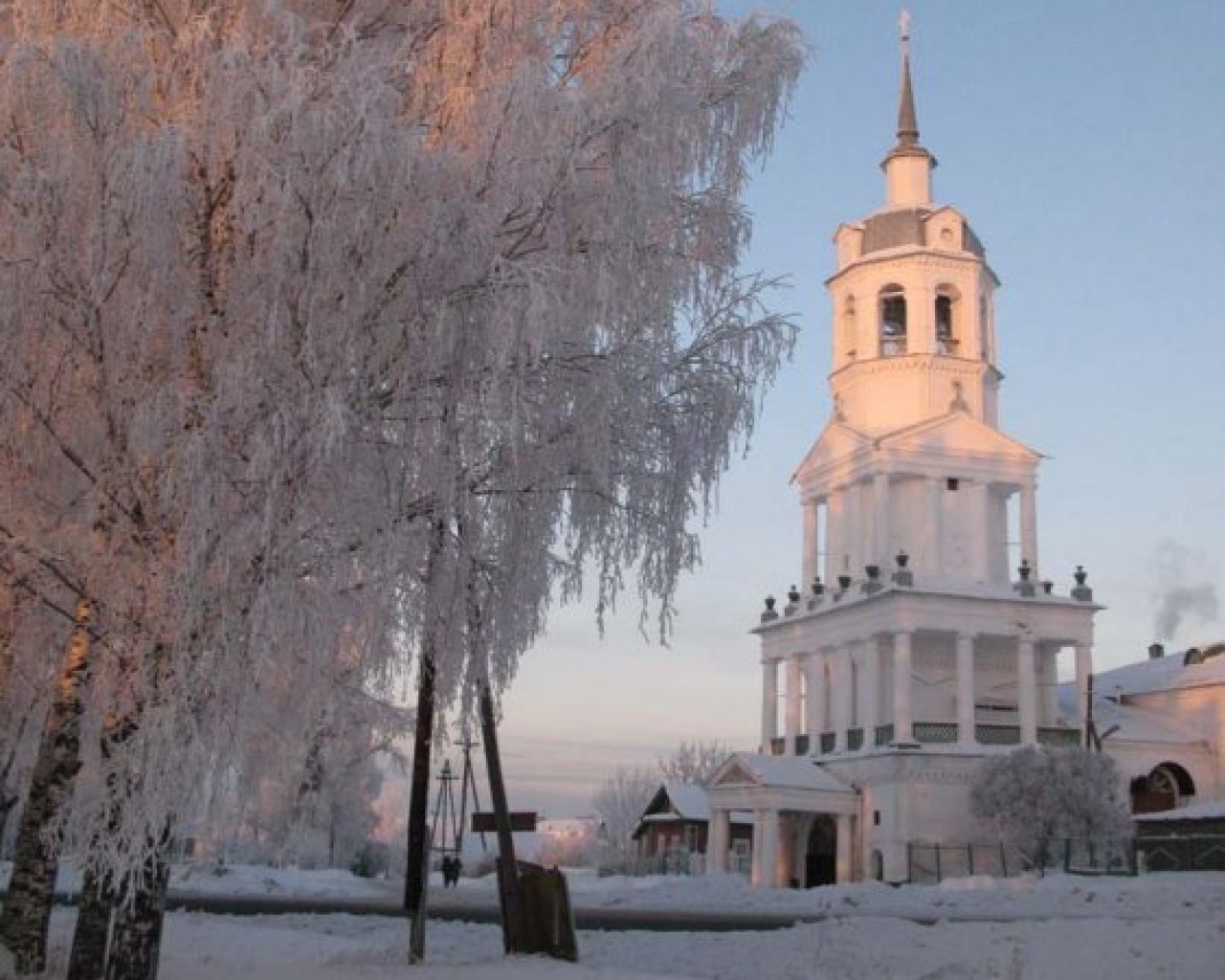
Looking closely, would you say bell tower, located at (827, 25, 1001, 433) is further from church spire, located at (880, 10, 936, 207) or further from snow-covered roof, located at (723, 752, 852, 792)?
snow-covered roof, located at (723, 752, 852, 792)

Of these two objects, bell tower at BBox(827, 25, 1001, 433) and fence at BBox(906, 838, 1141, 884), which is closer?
fence at BBox(906, 838, 1141, 884)

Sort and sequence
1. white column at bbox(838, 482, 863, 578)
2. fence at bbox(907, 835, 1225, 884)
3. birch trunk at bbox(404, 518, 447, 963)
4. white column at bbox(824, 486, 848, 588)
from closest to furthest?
birch trunk at bbox(404, 518, 447, 963) → fence at bbox(907, 835, 1225, 884) → white column at bbox(838, 482, 863, 578) → white column at bbox(824, 486, 848, 588)

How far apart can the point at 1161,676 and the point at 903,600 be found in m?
16.3

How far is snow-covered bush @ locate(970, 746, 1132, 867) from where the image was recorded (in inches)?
1794

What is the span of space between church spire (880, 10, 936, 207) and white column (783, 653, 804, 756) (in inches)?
750

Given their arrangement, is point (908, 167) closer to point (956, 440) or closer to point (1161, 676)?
point (956, 440)

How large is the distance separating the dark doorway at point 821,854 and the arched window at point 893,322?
17959 millimetres

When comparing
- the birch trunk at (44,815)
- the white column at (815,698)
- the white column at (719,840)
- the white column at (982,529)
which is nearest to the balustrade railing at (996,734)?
the white column at (982,529)

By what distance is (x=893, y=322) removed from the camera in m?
57.6

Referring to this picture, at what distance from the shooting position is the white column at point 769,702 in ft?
190

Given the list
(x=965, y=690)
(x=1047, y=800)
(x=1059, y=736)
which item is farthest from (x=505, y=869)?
(x=1059, y=736)

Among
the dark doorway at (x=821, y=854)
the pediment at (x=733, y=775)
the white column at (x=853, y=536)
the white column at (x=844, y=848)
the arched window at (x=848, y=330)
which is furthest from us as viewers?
the arched window at (x=848, y=330)

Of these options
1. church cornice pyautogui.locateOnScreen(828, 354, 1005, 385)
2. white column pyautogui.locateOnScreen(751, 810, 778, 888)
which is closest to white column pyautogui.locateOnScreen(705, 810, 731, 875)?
white column pyautogui.locateOnScreen(751, 810, 778, 888)

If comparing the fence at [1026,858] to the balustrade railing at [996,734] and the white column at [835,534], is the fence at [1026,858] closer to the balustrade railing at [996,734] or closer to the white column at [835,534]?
the balustrade railing at [996,734]
